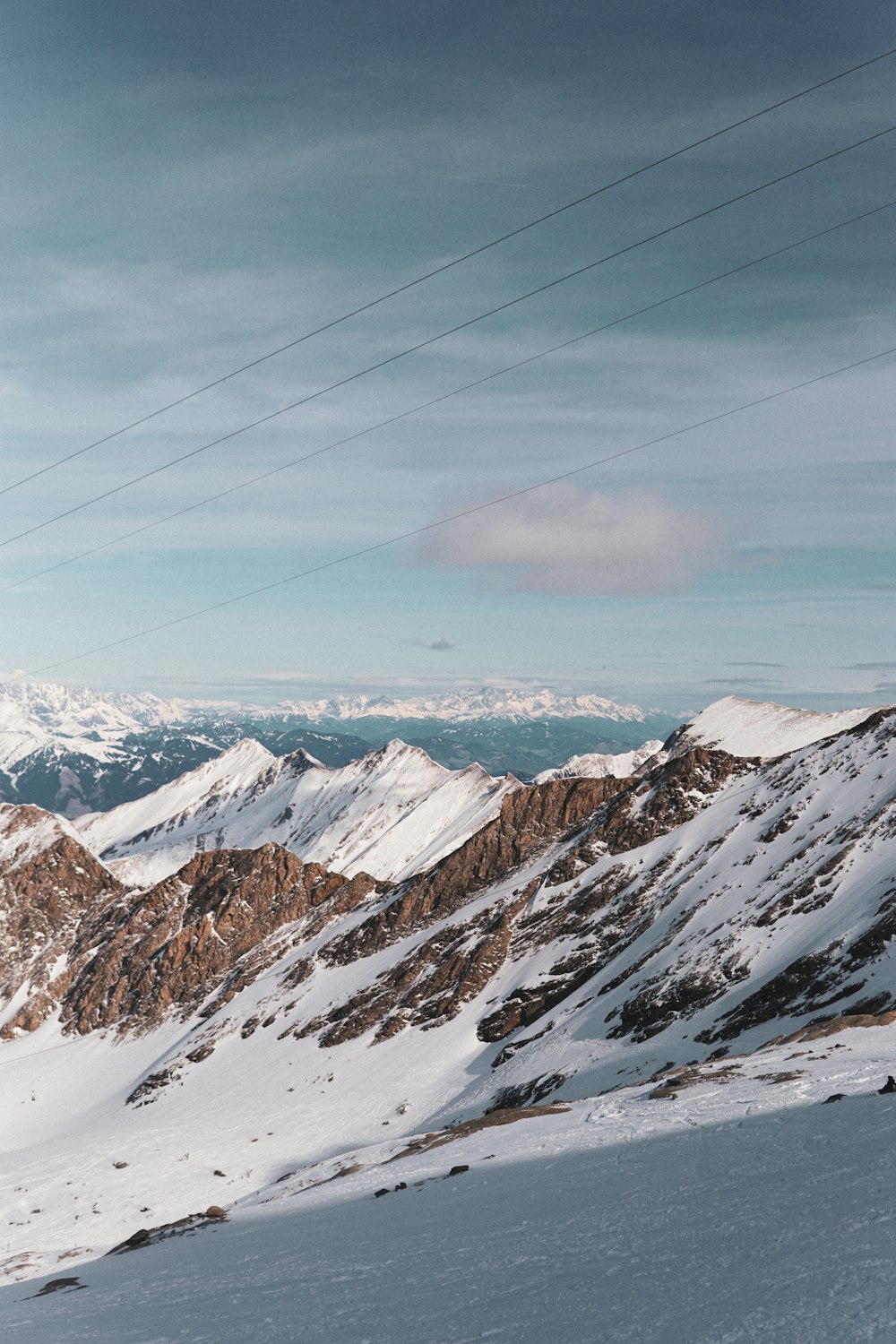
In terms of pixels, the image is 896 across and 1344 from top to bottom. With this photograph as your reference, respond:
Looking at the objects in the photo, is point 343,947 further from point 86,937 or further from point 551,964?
point 86,937

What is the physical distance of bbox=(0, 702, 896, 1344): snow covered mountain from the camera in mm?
10938

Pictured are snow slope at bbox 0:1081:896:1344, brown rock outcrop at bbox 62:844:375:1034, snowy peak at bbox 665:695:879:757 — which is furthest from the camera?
snowy peak at bbox 665:695:879:757

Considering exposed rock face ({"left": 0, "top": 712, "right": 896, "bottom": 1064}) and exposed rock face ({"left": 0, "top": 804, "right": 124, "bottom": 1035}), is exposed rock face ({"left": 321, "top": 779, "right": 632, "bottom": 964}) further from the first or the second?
exposed rock face ({"left": 0, "top": 804, "right": 124, "bottom": 1035})

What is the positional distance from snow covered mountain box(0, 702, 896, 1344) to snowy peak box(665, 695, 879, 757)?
79.6 inches

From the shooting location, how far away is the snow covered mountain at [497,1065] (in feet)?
35.9

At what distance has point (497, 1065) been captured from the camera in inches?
2680

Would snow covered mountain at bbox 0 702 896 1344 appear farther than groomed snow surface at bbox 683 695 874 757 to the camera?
No

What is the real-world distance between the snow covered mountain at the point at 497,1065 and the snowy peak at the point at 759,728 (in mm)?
2023

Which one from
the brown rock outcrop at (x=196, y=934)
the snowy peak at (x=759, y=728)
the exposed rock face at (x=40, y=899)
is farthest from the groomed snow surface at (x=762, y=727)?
the exposed rock face at (x=40, y=899)

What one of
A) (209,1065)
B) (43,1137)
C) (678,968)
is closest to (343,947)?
(209,1065)

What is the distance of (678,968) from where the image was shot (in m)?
62.6

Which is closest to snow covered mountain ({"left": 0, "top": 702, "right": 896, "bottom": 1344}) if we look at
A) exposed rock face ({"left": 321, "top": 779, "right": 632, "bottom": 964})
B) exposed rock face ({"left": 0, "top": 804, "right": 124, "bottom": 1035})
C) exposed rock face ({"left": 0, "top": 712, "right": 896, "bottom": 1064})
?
exposed rock face ({"left": 0, "top": 712, "right": 896, "bottom": 1064})

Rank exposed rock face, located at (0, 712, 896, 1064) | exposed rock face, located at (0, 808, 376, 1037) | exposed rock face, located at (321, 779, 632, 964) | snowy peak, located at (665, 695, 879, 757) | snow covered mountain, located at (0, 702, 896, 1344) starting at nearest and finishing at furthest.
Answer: snow covered mountain, located at (0, 702, 896, 1344)
exposed rock face, located at (0, 712, 896, 1064)
exposed rock face, located at (321, 779, 632, 964)
exposed rock face, located at (0, 808, 376, 1037)
snowy peak, located at (665, 695, 879, 757)

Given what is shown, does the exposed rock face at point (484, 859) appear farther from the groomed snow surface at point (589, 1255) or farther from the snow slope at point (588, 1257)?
the snow slope at point (588, 1257)
